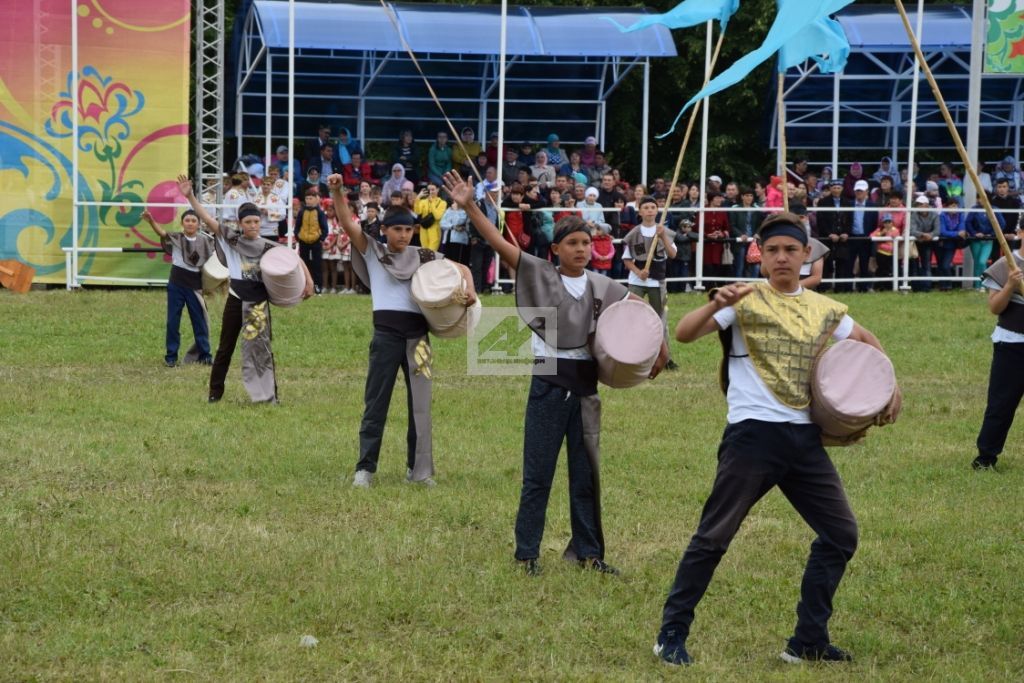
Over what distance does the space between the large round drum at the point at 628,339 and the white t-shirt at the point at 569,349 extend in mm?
257

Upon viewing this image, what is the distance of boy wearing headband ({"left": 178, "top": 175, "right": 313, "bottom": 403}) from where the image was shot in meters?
14.8

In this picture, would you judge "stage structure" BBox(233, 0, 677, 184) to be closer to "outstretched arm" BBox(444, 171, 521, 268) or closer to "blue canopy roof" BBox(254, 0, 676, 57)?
"blue canopy roof" BBox(254, 0, 676, 57)

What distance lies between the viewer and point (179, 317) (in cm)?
1838

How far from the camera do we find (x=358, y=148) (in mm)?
28359

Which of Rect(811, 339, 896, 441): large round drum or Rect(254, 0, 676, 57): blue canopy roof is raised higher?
Rect(254, 0, 676, 57): blue canopy roof

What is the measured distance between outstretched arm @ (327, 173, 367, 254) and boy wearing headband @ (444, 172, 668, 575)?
1.78 meters

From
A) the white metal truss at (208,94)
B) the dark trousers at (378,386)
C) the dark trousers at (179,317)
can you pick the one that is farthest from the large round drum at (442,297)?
the white metal truss at (208,94)

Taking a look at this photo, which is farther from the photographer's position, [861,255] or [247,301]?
[861,255]

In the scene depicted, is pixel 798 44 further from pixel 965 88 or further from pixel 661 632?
pixel 965 88

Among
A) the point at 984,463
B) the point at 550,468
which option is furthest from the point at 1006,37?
the point at 550,468

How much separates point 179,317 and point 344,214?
8.58 metres

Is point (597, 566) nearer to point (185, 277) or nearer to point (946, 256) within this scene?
point (185, 277)

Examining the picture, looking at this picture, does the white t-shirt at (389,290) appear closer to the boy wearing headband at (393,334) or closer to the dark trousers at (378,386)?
the boy wearing headband at (393,334)

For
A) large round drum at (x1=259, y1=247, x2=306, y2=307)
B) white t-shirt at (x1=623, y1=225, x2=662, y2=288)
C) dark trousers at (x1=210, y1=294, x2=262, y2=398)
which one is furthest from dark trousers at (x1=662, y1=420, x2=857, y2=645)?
white t-shirt at (x1=623, y1=225, x2=662, y2=288)
